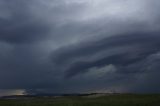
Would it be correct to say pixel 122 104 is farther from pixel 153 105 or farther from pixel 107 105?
pixel 153 105

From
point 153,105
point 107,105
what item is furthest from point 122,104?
point 153,105

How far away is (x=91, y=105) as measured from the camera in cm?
10050

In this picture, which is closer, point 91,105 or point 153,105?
point 153,105

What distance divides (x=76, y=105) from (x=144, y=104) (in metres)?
20.9

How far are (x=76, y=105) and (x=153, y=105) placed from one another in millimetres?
23441


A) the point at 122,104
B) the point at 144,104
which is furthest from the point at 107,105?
the point at 144,104

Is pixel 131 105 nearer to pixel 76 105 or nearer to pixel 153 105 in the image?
pixel 153 105

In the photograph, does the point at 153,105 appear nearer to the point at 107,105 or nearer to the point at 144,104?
the point at 144,104

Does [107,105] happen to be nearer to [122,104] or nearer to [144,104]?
[122,104]

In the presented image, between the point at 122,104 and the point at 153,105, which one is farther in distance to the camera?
the point at 122,104

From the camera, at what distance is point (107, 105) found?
331 ft

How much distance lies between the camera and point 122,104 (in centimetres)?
10031

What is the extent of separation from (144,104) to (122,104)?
23.9 ft

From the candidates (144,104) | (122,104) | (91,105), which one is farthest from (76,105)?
(144,104)
